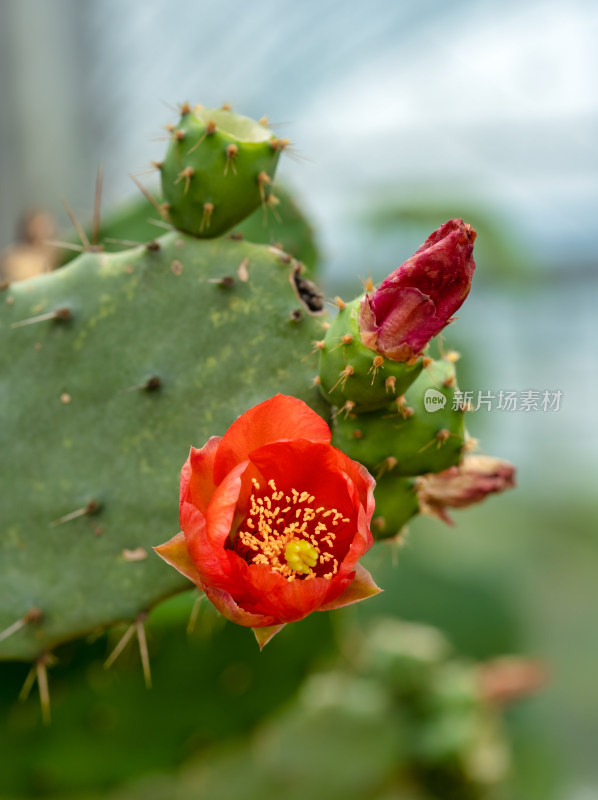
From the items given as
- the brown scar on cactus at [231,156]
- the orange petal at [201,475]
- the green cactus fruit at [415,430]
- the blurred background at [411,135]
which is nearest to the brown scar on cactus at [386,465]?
the green cactus fruit at [415,430]

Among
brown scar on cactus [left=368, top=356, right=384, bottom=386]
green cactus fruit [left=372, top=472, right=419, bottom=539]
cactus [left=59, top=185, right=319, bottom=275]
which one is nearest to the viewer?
brown scar on cactus [left=368, top=356, right=384, bottom=386]

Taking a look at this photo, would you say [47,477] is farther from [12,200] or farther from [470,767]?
[12,200]

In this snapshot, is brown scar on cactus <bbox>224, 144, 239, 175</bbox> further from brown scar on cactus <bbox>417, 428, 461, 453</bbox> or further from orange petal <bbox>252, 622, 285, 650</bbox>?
Result: orange petal <bbox>252, 622, 285, 650</bbox>

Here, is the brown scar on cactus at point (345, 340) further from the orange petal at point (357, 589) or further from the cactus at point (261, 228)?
the cactus at point (261, 228)

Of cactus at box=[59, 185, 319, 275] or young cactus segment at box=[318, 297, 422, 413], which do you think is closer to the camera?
young cactus segment at box=[318, 297, 422, 413]

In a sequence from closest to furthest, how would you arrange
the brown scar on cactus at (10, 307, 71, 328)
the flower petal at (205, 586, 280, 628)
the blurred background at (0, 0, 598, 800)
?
the flower petal at (205, 586, 280, 628)
the brown scar on cactus at (10, 307, 71, 328)
the blurred background at (0, 0, 598, 800)

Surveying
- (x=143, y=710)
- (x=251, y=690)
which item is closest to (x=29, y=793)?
(x=143, y=710)

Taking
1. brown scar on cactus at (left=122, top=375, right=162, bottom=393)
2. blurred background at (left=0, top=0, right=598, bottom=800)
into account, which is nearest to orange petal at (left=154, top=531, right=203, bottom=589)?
brown scar on cactus at (left=122, top=375, right=162, bottom=393)
